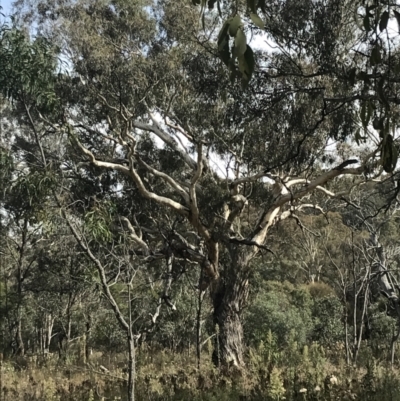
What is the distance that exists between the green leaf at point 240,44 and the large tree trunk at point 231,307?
410 inches

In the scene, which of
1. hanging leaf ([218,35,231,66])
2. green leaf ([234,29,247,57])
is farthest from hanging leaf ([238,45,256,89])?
hanging leaf ([218,35,231,66])

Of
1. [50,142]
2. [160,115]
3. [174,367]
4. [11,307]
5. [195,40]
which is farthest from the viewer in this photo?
[11,307]

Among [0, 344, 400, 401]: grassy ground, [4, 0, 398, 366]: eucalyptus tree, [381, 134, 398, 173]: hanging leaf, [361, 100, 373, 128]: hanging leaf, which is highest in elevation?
[4, 0, 398, 366]: eucalyptus tree

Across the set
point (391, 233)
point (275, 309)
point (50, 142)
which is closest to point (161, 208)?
point (50, 142)

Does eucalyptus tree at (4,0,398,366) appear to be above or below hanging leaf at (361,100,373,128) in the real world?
above

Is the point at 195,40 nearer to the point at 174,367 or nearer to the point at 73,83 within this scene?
the point at 73,83

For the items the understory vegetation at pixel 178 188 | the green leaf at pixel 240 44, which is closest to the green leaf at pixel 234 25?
the green leaf at pixel 240 44

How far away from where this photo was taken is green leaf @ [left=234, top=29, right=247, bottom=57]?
1.33 m

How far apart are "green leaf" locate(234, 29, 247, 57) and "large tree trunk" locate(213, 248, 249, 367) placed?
34.1 feet

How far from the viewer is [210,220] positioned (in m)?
12.4

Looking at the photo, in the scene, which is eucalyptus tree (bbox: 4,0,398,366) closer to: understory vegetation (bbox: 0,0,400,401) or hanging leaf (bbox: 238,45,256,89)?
understory vegetation (bbox: 0,0,400,401)

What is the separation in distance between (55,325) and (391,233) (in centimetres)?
1463

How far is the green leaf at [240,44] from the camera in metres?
1.33

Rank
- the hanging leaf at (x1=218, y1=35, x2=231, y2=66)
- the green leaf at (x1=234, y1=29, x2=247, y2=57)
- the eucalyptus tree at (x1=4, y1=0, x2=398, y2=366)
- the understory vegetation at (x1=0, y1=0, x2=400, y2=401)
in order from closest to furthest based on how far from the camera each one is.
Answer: the green leaf at (x1=234, y1=29, x2=247, y2=57) < the hanging leaf at (x1=218, y1=35, x2=231, y2=66) < the understory vegetation at (x1=0, y1=0, x2=400, y2=401) < the eucalyptus tree at (x1=4, y1=0, x2=398, y2=366)
